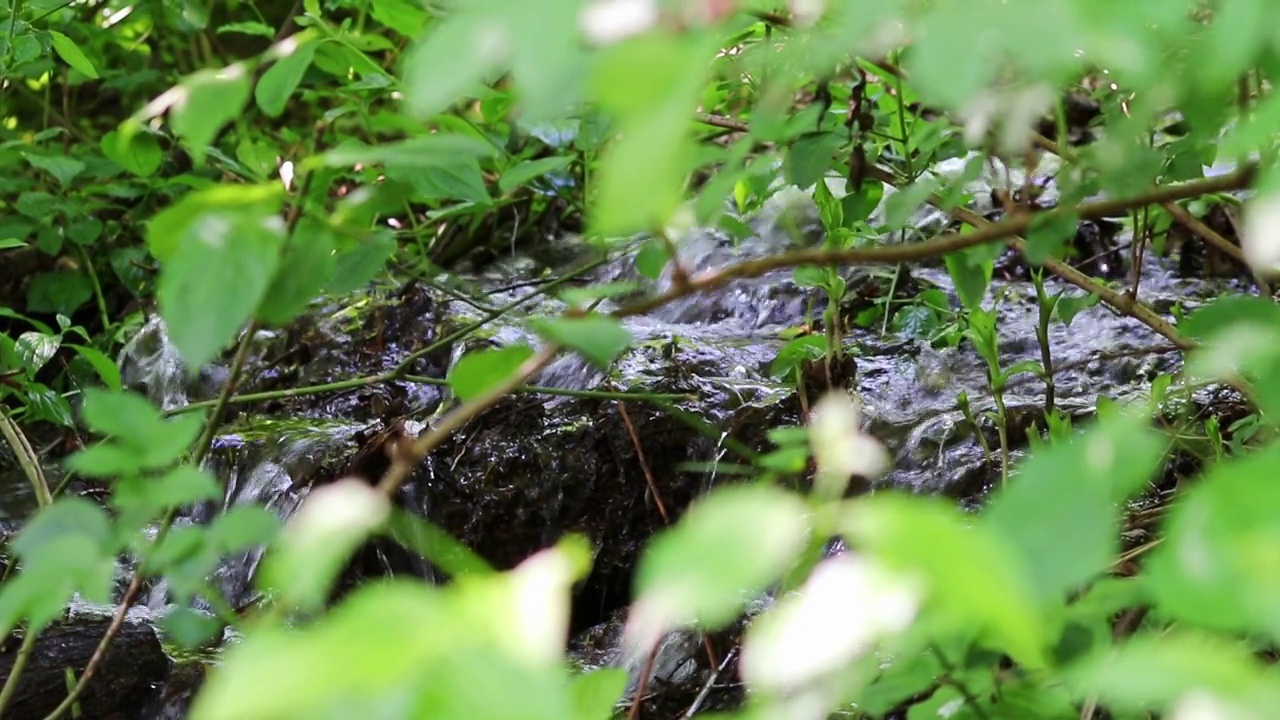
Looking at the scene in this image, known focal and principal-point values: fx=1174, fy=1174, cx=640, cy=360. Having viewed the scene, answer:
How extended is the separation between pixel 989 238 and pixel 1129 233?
2.83 meters

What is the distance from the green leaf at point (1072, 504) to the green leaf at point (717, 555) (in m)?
0.08

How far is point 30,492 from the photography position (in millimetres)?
3037

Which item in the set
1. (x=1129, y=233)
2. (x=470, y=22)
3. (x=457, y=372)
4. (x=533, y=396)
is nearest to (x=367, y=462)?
(x=533, y=396)

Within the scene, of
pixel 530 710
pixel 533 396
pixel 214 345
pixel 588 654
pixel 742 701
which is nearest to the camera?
pixel 530 710

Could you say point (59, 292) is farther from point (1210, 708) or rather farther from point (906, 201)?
point (1210, 708)

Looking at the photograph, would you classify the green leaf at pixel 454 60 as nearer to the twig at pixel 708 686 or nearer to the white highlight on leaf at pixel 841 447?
the white highlight on leaf at pixel 841 447

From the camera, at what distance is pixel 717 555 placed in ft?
1.19

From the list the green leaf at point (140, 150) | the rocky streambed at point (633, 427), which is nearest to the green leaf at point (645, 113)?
the rocky streambed at point (633, 427)

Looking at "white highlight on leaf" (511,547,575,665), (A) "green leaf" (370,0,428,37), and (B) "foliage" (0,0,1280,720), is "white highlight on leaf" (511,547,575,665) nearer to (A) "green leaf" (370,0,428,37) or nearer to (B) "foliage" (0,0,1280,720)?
(B) "foliage" (0,0,1280,720)

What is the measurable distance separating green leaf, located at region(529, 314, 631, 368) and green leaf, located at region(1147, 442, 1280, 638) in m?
0.26

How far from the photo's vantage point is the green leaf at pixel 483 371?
2.04ft

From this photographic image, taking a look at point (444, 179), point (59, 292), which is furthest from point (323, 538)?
point (59, 292)

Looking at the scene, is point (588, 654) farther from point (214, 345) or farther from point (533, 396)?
point (214, 345)

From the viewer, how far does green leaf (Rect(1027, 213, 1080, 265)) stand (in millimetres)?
717
